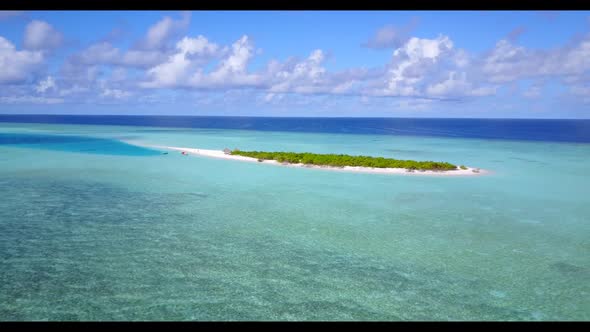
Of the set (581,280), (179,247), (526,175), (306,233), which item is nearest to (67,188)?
(179,247)

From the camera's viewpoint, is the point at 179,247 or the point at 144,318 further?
the point at 179,247

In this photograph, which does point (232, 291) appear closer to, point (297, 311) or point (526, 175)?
point (297, 311)

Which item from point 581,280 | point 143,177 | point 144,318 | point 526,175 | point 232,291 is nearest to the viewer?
point 144,318

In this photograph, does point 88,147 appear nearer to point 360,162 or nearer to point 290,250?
point 360,162

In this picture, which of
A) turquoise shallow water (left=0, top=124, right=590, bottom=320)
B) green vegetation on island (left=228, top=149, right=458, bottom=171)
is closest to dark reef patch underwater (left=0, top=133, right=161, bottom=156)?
green vegetation on island (left=228, top=149, right=458, bottom=171)

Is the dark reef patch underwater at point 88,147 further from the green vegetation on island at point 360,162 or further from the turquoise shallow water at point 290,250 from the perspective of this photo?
the turquoise shallow water at point 290,250

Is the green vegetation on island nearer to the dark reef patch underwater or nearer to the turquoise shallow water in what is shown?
the turquoise shallow water

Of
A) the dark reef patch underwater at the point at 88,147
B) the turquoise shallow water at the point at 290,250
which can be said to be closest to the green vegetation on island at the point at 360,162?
the turquoise shallow water at the point at 290,250
